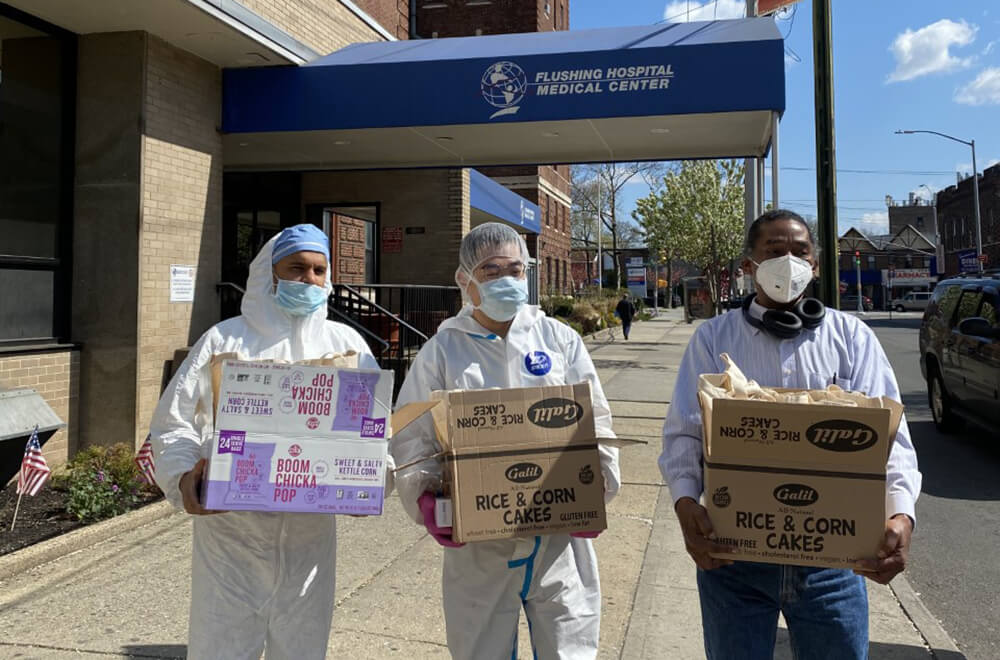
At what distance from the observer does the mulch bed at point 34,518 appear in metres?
4.96

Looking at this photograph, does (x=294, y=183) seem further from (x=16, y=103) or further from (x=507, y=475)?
(x=507, y=475)

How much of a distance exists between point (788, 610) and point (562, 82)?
711 cm

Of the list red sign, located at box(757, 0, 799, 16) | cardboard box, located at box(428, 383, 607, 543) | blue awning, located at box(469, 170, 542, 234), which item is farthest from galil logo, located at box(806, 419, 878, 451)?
blue awning, located at box(469, 170, 542, 234)

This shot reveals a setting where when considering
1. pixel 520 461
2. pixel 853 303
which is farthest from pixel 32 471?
pixel 853 303

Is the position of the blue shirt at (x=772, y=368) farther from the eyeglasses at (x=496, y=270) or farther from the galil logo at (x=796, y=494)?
the eyeglasses at (x=496, y=270)

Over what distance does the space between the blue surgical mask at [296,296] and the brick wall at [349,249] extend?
13.5m

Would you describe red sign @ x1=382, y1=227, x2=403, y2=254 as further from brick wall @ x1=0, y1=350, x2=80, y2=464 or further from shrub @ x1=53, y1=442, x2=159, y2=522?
shrub @ x1=53, y1=442, x2=159, y2=522

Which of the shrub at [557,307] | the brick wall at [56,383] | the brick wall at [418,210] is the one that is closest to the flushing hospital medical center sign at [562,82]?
the brick wall at [418,210]

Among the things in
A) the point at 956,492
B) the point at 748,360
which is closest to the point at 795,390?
the point at 748,360

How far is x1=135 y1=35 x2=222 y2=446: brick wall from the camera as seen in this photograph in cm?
707

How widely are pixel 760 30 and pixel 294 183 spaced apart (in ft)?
28.2

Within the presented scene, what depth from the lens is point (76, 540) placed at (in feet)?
16.0

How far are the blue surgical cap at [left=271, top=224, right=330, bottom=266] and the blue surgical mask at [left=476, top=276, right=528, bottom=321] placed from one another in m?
0.60

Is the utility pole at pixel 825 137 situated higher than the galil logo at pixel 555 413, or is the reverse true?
the utility pole at pixel 825 137
